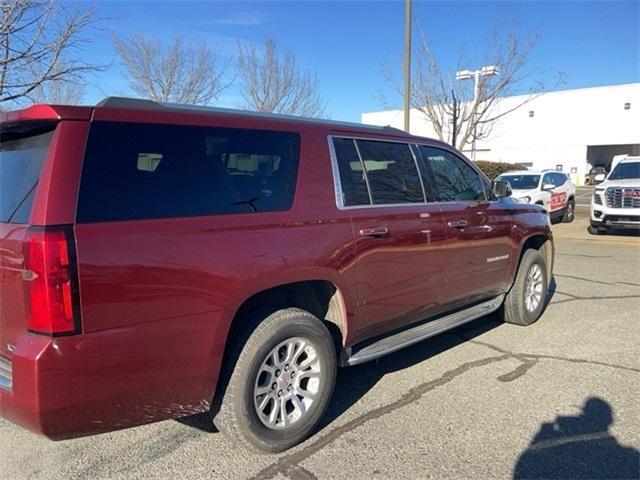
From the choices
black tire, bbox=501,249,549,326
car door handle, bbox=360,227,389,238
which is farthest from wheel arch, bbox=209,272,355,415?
black tire, bbox=501,249,549,326

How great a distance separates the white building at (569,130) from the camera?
48.5 m

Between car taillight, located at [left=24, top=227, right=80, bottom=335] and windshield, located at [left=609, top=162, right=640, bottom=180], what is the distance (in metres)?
14.5

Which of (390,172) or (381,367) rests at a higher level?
(390,172)

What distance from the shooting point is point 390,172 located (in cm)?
403

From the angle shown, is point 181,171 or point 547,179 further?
point 547,179

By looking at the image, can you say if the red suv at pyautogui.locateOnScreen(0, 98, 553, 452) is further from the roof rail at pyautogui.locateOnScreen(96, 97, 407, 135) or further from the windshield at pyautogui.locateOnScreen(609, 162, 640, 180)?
the windshield at pyautogui.locateOnScreen(609, 162, 640, 180)

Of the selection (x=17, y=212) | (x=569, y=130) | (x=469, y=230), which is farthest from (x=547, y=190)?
(x=569, y=130)

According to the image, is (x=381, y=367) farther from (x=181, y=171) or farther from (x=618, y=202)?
(x=618, y=202)

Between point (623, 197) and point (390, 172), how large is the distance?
10.9m

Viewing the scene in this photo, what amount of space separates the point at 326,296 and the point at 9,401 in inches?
73.7

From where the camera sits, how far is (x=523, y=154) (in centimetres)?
5350

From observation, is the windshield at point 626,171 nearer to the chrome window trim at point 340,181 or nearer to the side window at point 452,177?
the side window at point 452,177

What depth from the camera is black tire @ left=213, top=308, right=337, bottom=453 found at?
9.51ft

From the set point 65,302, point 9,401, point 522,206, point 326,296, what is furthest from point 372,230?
point 522,206
